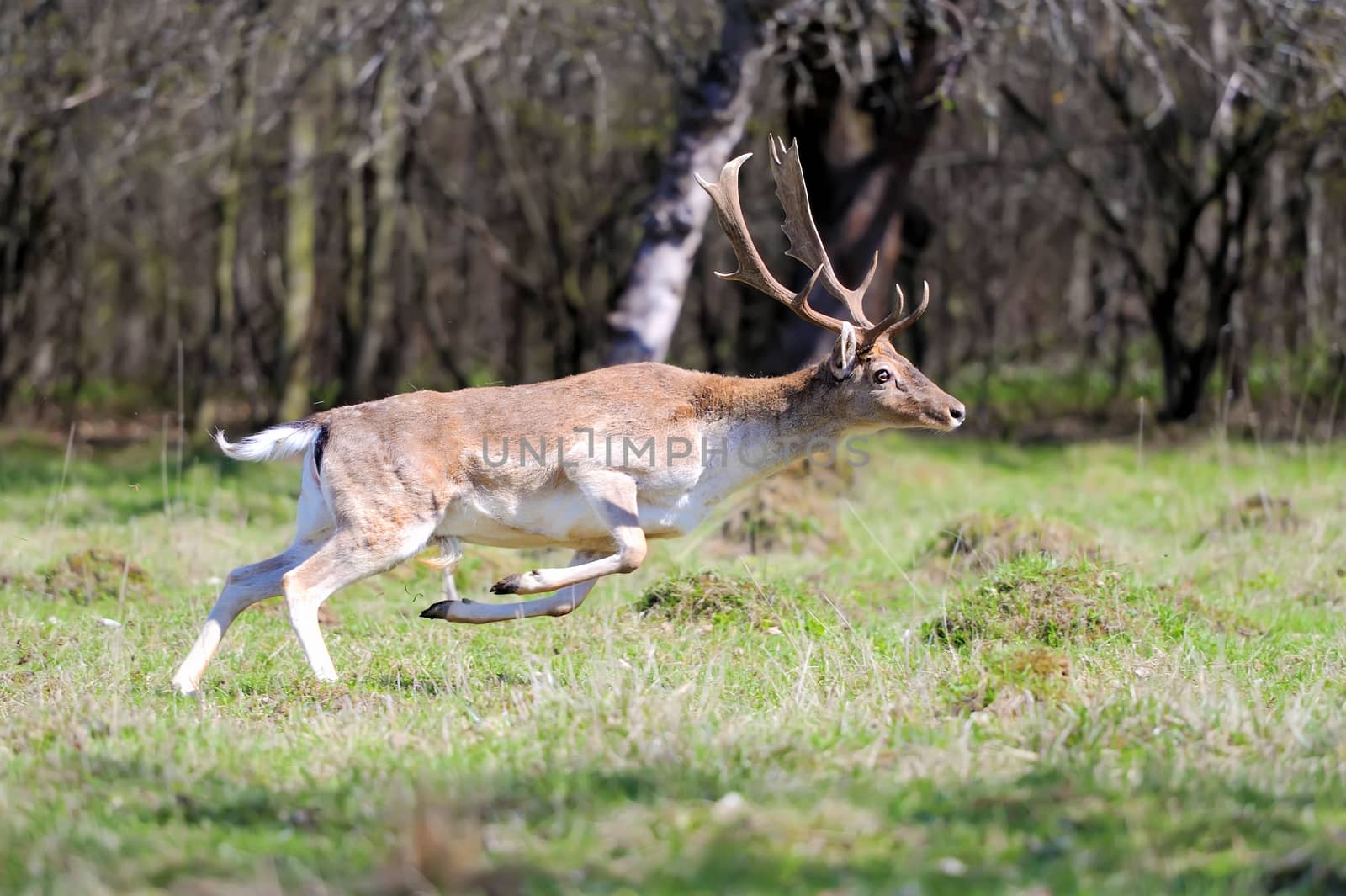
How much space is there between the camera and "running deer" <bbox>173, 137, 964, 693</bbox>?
22.9 feet

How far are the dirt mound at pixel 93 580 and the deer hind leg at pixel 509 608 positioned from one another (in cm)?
256

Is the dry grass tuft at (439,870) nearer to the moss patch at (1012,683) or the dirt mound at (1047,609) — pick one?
the moss patch at (1012,683)

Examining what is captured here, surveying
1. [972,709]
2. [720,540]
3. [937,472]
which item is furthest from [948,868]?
[937,472]

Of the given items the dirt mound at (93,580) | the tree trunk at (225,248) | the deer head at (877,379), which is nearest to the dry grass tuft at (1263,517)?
the deer head at (877,379)

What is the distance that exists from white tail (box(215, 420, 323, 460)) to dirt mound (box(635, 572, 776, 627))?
1976mm

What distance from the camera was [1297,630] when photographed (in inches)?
311

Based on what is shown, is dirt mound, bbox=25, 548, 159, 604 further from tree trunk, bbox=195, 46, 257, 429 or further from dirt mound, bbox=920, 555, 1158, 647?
tree trunk, bbox=195, 46, 257, 429

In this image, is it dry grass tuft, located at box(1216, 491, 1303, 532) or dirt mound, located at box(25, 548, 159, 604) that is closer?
dirt mound, located at box(25, 548, 159, 604)

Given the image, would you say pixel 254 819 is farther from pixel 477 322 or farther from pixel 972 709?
pixel 477 322

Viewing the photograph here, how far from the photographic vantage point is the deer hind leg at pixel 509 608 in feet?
23.0

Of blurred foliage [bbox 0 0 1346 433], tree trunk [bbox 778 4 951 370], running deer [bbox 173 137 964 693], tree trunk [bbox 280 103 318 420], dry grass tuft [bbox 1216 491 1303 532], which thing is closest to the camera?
running deer [bbox 173 137 964 693]

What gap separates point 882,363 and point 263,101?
14.3 metres

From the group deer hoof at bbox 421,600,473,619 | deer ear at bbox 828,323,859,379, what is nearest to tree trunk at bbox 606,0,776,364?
deer ear at bbox 828,323,859,379

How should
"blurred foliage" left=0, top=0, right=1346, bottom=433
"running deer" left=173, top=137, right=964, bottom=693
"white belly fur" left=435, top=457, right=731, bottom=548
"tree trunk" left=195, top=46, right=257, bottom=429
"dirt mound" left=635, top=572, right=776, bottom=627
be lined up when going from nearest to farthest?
"running deer" left=173, top=137, right=964, bottom=693
"white belly fur" left=435, top=457, right=731, bottom=548
"dirt mound" left=635, top=572, right=776, bottom=627
"blurred foliage" left=0, top=0, right=1346, bottom=433
"tree trunk" left=195, top=46, right=257, bottom=429
